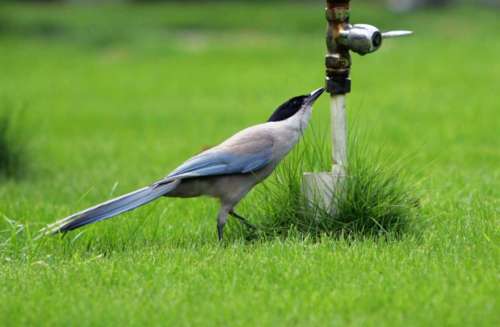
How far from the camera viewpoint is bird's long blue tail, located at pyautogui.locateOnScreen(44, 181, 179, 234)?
554 centimetres

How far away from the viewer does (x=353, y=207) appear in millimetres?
5801

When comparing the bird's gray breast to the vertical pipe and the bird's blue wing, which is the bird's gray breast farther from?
the vertical pipe

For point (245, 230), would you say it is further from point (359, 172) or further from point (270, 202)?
point (359, 172)

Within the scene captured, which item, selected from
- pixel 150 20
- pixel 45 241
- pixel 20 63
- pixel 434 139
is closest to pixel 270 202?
pixel 45 241

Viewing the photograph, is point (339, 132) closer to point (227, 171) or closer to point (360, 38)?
point (360, 38)

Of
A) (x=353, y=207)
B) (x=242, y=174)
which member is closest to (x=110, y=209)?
(x=242, y=174)

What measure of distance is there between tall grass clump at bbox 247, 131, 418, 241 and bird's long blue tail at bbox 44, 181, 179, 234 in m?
0.65

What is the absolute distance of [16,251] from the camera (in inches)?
226

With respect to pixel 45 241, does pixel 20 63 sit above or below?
below

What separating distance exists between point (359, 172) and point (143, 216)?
142cm

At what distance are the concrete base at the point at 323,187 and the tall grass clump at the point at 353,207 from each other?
13 mm

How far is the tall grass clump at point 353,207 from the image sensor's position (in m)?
5.80

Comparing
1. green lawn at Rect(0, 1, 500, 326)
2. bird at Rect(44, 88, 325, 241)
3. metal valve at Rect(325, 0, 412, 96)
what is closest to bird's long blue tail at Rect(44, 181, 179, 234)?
bird at Rect(44, 88, 325, 241)

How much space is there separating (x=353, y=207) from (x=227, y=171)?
0.74 meters
